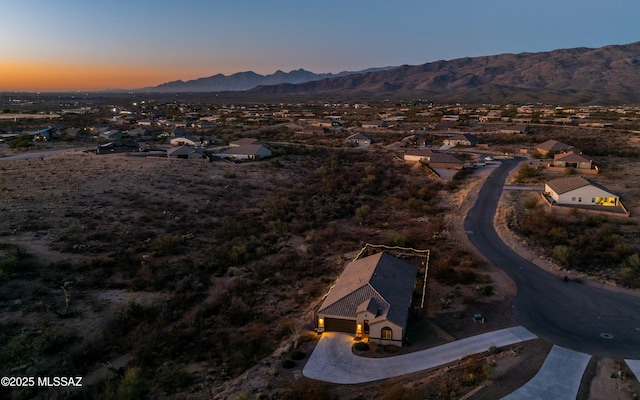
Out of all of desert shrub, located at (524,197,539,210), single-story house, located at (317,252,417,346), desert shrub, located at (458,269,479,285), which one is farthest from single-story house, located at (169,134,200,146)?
desert shrub, located at (458,269,479,285)

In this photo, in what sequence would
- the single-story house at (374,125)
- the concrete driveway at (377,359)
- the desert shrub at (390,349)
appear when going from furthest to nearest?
the single-story house at (374,125) < the desert shrub at (390,349) < the concrete driveway at (377,359)

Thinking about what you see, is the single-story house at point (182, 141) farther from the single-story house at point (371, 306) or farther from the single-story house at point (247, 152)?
the single-story house at point (371, 306)

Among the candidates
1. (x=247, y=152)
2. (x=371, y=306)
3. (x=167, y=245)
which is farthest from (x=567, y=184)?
(x=247, y=152)

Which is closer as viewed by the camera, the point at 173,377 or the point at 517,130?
the point at 173,377

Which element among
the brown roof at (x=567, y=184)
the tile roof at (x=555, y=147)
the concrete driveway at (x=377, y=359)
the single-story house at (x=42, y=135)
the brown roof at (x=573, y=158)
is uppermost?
the single-story house at (x=42, y=135)

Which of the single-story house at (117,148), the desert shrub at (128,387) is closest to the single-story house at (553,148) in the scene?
the single-story house at (117,148)

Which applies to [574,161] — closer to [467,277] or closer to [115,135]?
[467,277]

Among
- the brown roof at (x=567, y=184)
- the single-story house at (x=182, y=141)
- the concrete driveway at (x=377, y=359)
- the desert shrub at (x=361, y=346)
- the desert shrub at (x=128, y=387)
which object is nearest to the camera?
the desert shrub at (x=128, y=387)
